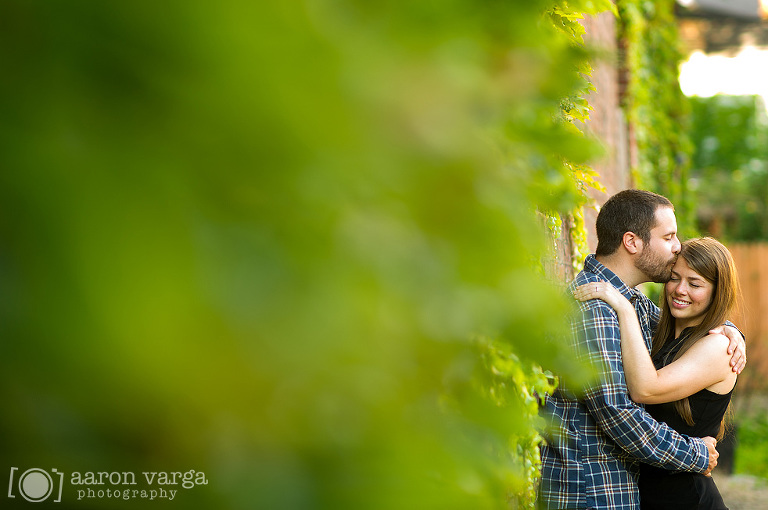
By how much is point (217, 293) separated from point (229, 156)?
6 cm

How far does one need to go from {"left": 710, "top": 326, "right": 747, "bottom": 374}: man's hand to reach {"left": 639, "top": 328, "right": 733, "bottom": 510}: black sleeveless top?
128 millimetres

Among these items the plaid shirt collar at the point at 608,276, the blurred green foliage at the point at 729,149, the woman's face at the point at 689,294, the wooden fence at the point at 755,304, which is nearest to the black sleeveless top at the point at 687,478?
the woman's face at the point at 689,294

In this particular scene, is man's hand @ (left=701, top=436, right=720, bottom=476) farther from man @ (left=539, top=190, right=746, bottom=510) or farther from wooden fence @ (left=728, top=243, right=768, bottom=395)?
wooden fence @ (left=728, top=243, right=768, bottom=395)

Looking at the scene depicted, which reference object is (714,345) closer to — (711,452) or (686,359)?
(686,359)

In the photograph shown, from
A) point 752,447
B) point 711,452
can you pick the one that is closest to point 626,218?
point 711,452

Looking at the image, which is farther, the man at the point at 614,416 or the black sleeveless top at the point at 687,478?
the black sleeveless top at the point at 687,478

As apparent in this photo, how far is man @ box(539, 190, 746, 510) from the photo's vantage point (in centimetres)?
269

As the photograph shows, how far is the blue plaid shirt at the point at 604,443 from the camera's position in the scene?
2.68 m

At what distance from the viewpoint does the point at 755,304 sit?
12.7 meters

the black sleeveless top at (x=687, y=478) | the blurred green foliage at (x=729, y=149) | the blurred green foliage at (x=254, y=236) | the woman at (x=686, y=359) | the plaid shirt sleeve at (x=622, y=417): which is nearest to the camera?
the blurred green foliage at (x=254, y=236)

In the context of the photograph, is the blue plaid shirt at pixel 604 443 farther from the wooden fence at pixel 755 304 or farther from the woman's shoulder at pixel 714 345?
the wooden fence at pixel 755 304

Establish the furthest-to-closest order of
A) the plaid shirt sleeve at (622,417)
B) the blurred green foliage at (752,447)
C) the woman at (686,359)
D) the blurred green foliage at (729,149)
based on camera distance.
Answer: the blurred green foliage at (729,149) < the blurred green foliage at (752,447) < the woman at (686,359) < the plaid shirt sleeve at (622,417)

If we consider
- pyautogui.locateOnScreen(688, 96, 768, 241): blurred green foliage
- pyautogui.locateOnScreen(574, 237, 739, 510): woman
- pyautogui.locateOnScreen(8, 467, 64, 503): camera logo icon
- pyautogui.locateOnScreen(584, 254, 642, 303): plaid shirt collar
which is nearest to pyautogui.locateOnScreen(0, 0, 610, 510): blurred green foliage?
pyautogui.locateOnScreen(8, 467, 64, 503): camera logo icon

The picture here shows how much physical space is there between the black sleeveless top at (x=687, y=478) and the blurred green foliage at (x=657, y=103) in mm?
3560
